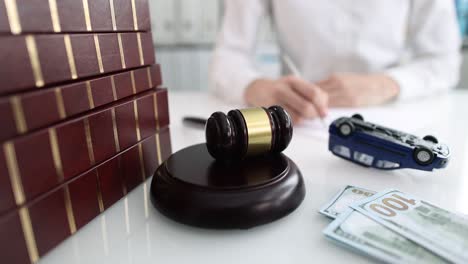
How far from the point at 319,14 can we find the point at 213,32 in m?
1.07

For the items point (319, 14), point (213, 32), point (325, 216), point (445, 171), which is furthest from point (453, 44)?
point (213, 32)

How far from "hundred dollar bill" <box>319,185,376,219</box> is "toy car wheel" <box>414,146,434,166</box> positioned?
0.08 m

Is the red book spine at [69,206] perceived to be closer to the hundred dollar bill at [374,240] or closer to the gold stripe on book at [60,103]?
the gold stripe on book at [60,103]

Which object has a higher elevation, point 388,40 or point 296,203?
point 388,40

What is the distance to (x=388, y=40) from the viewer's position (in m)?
1.03

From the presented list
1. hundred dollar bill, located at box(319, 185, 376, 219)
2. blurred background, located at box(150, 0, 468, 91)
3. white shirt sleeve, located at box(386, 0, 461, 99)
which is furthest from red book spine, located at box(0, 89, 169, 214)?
blurred background, located at box(150, 0, 468, 91)

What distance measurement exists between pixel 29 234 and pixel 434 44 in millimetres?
1119

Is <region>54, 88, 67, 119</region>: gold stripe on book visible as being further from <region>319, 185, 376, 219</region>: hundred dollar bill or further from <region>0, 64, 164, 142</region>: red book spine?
<region>319, 185, 376, 219</region>: hundred dollar bill

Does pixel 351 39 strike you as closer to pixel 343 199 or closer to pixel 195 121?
pixel 195 121

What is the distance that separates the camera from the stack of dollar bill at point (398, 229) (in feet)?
0.83

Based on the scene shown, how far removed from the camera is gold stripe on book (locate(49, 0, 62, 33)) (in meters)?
0.27

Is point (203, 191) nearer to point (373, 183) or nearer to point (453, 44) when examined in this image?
point (373, 183)

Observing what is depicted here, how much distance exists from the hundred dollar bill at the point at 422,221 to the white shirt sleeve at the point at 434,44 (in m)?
0.71

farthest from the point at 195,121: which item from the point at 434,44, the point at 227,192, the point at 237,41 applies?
the point at 434,44
